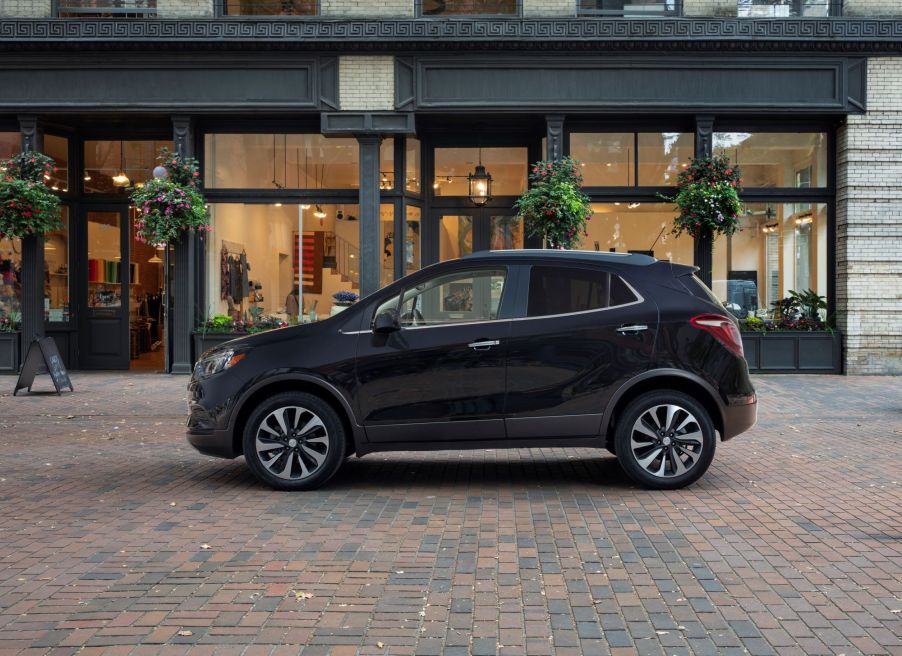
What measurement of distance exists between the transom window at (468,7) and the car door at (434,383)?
10992mm

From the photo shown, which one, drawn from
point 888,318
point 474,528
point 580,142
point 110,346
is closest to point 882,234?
point 888,318

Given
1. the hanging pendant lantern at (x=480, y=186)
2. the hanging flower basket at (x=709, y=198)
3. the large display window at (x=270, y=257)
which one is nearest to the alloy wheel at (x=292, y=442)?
the large display window at (x=270, y=257)

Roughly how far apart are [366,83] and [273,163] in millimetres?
2471

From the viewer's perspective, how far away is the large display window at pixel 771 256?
17000 mm

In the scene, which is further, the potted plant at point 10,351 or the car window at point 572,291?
the potted plant at point 10,351

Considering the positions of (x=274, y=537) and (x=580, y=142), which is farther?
(x=580, y=142)

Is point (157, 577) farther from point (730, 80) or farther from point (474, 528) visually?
point (730, 80)

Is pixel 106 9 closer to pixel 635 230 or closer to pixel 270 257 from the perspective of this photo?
pixel 270 257

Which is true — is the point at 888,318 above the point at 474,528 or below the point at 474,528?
above

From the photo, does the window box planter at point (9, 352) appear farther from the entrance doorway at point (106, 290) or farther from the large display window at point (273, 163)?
the large display window at point (273, 163)

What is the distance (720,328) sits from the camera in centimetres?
721

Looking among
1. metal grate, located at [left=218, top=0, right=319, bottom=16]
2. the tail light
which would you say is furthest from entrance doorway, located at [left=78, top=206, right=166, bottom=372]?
the tail light

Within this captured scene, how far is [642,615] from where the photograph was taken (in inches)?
170

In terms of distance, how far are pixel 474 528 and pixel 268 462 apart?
199cm
